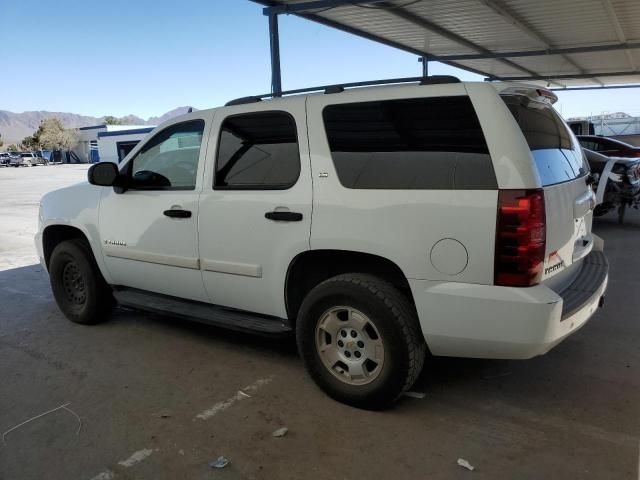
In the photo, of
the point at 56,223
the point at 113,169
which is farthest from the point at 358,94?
the point at 56,223

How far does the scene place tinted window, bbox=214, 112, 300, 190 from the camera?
11.4 ft

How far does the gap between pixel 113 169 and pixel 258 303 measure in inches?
66.9

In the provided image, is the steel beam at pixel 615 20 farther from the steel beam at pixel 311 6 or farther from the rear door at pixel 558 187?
the rear door at pixel 558 187

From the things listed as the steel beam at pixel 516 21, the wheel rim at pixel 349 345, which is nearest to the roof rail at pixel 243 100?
the wheel rim at pixel 349 345

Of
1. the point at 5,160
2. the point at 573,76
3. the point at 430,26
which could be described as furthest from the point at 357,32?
the point at 5,160

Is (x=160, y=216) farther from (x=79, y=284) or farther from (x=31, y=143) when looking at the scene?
(x=31, y=143)

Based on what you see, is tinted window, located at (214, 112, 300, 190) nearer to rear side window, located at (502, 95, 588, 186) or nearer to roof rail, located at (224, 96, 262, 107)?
roof rail, located at (224, 96, 262, 107)

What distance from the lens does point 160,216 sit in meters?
4.09

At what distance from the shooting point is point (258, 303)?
3.69 m

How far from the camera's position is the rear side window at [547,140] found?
2.89 metres

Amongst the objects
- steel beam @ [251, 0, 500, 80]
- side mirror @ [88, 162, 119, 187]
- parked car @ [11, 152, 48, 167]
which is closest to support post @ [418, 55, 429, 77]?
steel beam @ [251, 0, 500, 80]

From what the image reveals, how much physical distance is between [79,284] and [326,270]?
2.80m

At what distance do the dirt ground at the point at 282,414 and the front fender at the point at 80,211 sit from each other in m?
0.87

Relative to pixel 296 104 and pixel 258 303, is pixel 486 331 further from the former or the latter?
pixel 296 104
